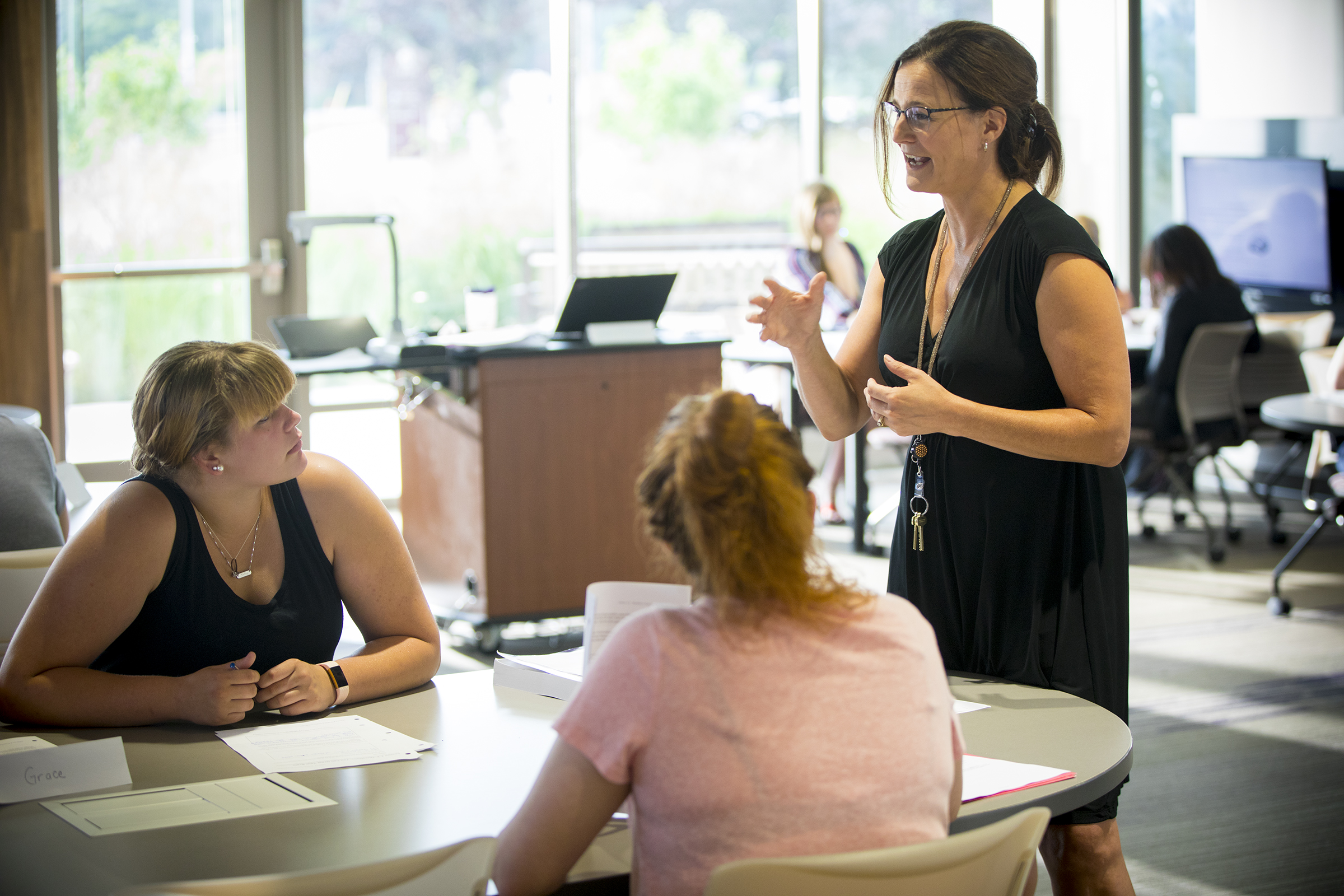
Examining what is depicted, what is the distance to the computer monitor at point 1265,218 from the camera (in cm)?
643

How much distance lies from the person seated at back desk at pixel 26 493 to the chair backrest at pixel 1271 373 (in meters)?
5.00

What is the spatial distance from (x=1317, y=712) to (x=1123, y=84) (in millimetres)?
5153

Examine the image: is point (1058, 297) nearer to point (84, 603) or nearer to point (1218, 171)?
point (84, 603)

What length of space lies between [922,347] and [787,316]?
0.22 meters

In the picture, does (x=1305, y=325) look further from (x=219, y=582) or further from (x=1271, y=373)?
(x=219, y=582)

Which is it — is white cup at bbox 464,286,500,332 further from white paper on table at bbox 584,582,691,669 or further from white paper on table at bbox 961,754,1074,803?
white paper on table at bbox 961,754,1074,803

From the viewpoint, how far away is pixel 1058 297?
1.79 metres

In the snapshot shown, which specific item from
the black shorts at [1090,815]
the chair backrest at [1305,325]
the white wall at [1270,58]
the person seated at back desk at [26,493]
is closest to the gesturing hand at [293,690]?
the black shorts at [1090,815]

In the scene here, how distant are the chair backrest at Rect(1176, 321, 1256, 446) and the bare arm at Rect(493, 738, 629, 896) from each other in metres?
4.89

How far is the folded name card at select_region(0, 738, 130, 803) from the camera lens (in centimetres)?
147

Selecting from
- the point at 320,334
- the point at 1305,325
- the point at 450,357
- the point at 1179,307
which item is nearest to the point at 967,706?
the point at 450,357

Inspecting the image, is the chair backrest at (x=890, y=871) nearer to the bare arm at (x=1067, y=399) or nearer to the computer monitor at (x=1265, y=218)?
the bare arm at (x=1067, y=399)

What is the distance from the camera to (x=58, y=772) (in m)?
1.50

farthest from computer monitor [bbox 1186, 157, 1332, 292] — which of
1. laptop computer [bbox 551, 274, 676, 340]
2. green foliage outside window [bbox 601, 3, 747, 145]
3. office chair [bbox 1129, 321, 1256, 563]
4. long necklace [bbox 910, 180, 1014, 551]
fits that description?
long necklace [bbox 910, 180, 1014, 551]
